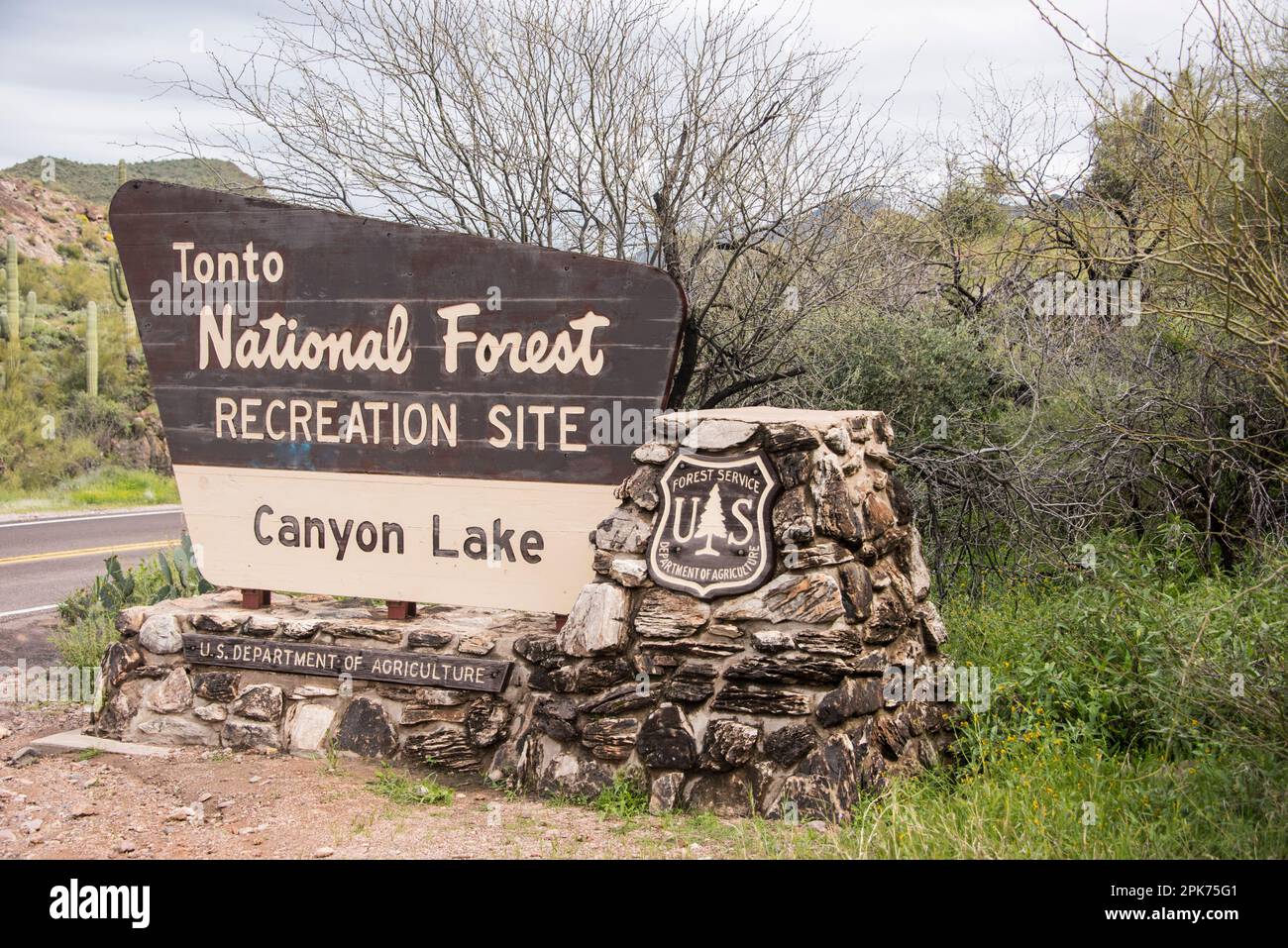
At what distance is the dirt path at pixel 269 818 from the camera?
4387 mm

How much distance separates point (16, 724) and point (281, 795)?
2761mm

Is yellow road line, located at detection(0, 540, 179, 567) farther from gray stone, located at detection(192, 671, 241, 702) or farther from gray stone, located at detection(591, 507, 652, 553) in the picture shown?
gray stone, located at detection(591, 507, 652, 553)

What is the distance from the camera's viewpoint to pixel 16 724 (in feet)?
22.6

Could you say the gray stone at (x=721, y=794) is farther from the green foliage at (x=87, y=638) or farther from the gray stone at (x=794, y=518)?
the green foliage at (x=87, y=638)

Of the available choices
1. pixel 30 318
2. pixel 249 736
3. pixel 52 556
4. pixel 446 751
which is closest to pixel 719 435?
pixel 446 751

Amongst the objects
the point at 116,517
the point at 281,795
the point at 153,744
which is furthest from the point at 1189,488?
the point at 116,517

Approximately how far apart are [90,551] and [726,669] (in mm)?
11393

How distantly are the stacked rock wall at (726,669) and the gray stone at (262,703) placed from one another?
0.81 feet

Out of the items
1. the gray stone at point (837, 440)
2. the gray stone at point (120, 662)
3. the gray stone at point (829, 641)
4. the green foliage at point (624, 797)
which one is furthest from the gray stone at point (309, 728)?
the gray stone at point (837, 440)

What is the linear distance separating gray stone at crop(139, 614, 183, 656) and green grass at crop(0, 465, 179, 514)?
40.4 ft

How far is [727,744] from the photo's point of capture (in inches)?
183

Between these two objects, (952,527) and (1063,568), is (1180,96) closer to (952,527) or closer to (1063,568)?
(1063,568)

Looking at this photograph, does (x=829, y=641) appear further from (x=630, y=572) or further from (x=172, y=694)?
(x=172, y=694)

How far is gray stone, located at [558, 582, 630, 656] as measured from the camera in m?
4.92
